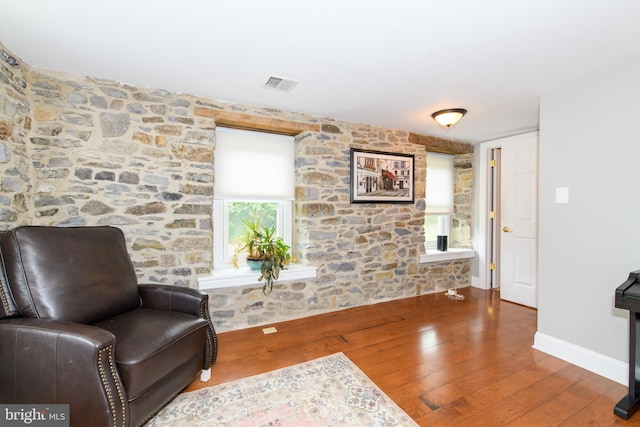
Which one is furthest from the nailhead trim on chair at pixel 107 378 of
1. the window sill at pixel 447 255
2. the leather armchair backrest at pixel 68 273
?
the window sill at pixel 447 255

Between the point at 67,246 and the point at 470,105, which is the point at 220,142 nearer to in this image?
the point at 67,246

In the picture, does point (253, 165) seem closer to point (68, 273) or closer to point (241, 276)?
point (241, 276)

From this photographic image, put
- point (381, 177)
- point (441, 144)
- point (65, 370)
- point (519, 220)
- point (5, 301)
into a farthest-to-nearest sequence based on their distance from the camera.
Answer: point (441, 144)
point (519, 220)
point (381, 177)
point (5, 301)
point (65, 370)

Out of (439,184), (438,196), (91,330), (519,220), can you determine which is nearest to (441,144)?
(439,184)

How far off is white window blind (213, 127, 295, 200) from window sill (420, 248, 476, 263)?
2147mm

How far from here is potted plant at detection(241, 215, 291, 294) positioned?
2.90 metres

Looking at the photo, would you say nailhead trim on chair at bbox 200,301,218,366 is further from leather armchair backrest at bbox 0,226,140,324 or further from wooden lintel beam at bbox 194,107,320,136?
wooden lintel beam at bbox 194,107,320,136

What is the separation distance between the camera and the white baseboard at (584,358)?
2066mm

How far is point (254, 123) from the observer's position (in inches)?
117

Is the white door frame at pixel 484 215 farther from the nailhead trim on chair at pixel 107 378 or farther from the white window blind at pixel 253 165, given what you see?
the nailhead trim on chair at pixel 107 378

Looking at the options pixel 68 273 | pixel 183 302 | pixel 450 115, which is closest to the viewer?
pixel 68 273

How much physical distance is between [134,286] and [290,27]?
2096 mm

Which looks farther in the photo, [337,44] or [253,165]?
[253,165]

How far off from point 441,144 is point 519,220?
1.47 meters
